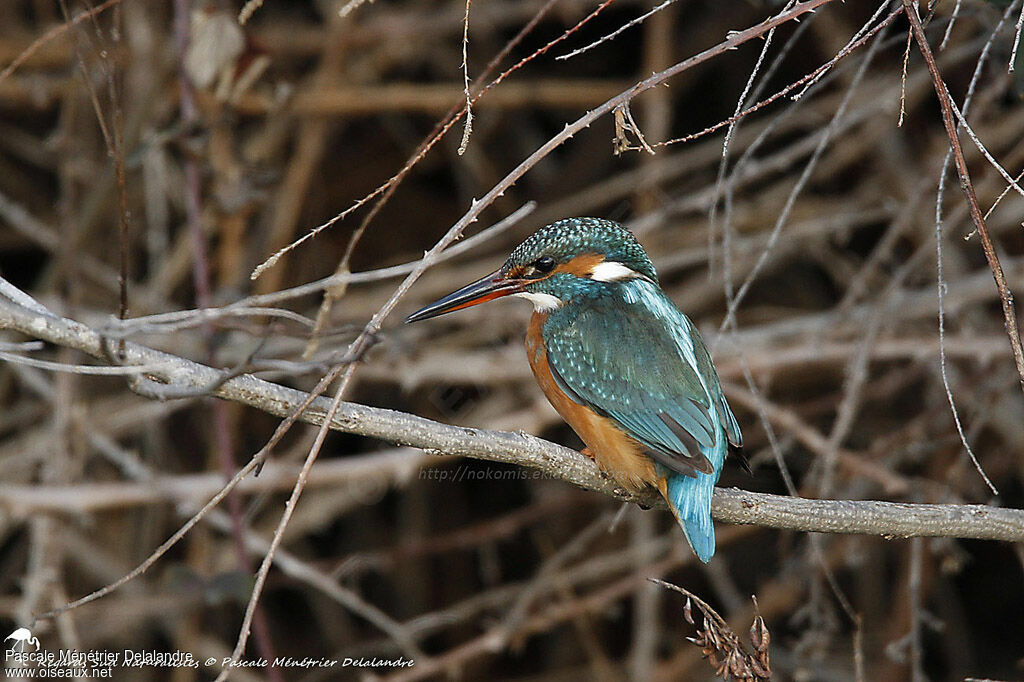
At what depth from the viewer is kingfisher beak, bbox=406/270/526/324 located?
68.3 inches

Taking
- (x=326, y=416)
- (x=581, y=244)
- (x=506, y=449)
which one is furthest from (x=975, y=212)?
(x=581, y=244)

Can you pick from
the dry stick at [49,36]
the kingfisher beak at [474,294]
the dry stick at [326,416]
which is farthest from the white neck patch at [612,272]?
the dry stick at [49,36]

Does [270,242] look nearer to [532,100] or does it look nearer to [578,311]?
[532,100]

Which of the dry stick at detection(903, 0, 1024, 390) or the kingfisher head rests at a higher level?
the dry stick at detection(903, 0, 1024, 390)

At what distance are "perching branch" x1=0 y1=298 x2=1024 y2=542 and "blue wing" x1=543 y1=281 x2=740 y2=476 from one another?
18 cm

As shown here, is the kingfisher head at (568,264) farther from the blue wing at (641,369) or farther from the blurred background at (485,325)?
the blurred background at (485,325)

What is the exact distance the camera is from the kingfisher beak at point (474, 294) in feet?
5.69

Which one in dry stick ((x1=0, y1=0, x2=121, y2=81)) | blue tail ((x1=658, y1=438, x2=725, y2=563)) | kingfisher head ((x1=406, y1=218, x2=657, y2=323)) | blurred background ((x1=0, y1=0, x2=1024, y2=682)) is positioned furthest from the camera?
blurred background ((x1=0, y1=0, x2=1024, y2=682))

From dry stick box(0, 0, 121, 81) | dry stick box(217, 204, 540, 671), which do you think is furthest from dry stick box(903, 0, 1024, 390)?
dry stick box(0, 0, 121, 81)

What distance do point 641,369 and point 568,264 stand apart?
10.2 inches

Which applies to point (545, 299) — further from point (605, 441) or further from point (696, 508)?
point (696, 508)

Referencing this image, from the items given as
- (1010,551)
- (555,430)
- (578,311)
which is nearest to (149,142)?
(578,311)

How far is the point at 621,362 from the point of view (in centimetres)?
179

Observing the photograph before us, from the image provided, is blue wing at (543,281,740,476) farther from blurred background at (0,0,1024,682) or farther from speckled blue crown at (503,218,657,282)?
blurred background at (0,0,1024,682)
